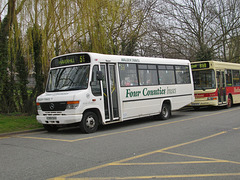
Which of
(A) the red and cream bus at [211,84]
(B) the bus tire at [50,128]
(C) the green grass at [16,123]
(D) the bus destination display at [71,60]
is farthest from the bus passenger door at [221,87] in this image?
(C) the green grass at [16,123]

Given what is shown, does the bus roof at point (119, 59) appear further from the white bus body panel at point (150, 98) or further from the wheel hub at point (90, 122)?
the wheel hub at point (90, 122)

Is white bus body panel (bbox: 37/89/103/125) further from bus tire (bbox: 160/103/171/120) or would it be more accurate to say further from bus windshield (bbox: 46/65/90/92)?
bus tire (bbox: 160/103/171/120)

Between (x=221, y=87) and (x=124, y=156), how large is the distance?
13438 mm

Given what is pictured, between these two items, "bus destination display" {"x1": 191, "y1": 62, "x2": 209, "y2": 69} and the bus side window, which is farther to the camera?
"bus destination display" {"x1": 191, "y1": 62, "x2": 209, "y2": 69}

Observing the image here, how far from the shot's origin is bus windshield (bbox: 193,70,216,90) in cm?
1747

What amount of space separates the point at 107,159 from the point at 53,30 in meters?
7.93

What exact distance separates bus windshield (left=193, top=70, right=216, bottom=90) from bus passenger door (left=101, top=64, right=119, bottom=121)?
8152 mm

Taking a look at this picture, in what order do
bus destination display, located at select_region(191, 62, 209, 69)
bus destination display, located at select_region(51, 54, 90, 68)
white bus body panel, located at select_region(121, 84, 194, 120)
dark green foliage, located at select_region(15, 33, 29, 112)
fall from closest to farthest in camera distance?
1. bus destination display, located at select_region(51, 54, 90, 68)
2. white bus body panel, located at select_region(121, 84, 194, 120)
3. dark green foliage, located at select_region(15, 33, 29, 112)
4. bus destination display, located at select_region(191, 62, 209, 69)

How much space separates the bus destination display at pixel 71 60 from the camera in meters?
10.5

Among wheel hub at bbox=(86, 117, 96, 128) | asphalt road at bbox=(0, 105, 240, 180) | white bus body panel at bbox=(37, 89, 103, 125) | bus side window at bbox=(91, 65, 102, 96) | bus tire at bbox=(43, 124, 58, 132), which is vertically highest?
bus side window at bbox=(91, 65, 102, 96)

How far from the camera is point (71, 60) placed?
10.7 m

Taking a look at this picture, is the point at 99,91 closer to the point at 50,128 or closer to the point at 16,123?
the point at 50,128

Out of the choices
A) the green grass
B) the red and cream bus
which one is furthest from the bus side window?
the red and cream bus

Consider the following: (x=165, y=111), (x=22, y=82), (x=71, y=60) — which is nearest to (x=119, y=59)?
(x=71, y=60)
